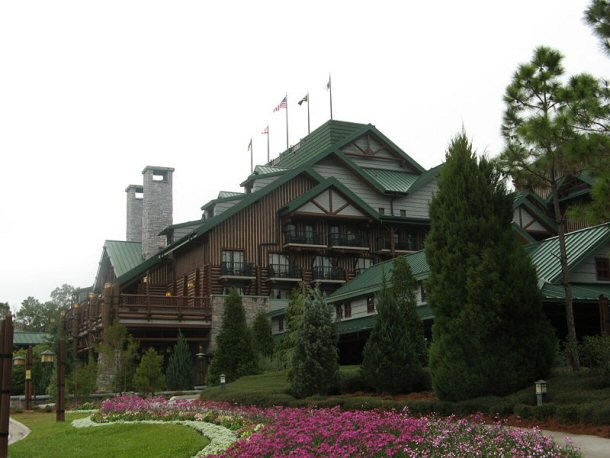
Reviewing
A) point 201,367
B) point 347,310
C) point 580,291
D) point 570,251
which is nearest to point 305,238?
point 347,310

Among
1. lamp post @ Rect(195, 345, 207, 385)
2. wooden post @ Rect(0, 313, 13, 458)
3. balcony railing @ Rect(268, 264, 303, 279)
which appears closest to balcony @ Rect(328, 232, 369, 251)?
balcony railing @ Rect(268, 264, 303, 279)

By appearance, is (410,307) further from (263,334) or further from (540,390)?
(263,334)

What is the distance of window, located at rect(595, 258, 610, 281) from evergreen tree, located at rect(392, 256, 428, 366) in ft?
22.8

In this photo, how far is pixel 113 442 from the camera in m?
18.6

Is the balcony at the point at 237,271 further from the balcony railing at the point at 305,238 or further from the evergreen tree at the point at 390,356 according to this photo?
the evergreen tree at the point at 390,356

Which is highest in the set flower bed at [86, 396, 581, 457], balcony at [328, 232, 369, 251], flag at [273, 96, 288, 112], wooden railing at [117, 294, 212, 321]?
flag at [273, 96, 288, 112]

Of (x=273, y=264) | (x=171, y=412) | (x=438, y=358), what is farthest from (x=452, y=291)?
(x=273, y=264)

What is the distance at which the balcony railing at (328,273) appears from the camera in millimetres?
50028

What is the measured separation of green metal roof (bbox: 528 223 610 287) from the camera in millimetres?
27264

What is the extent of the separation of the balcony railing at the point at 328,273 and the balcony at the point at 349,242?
1.46 meters

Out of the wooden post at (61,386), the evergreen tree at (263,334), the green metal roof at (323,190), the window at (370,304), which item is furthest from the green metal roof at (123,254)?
the wooden post at (61,386)

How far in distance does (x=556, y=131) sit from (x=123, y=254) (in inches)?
1697

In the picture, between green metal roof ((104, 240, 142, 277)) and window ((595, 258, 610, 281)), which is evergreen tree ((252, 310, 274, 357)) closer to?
green metal roof ((104, 240, 142, 277))

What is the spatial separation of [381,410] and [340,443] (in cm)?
579
